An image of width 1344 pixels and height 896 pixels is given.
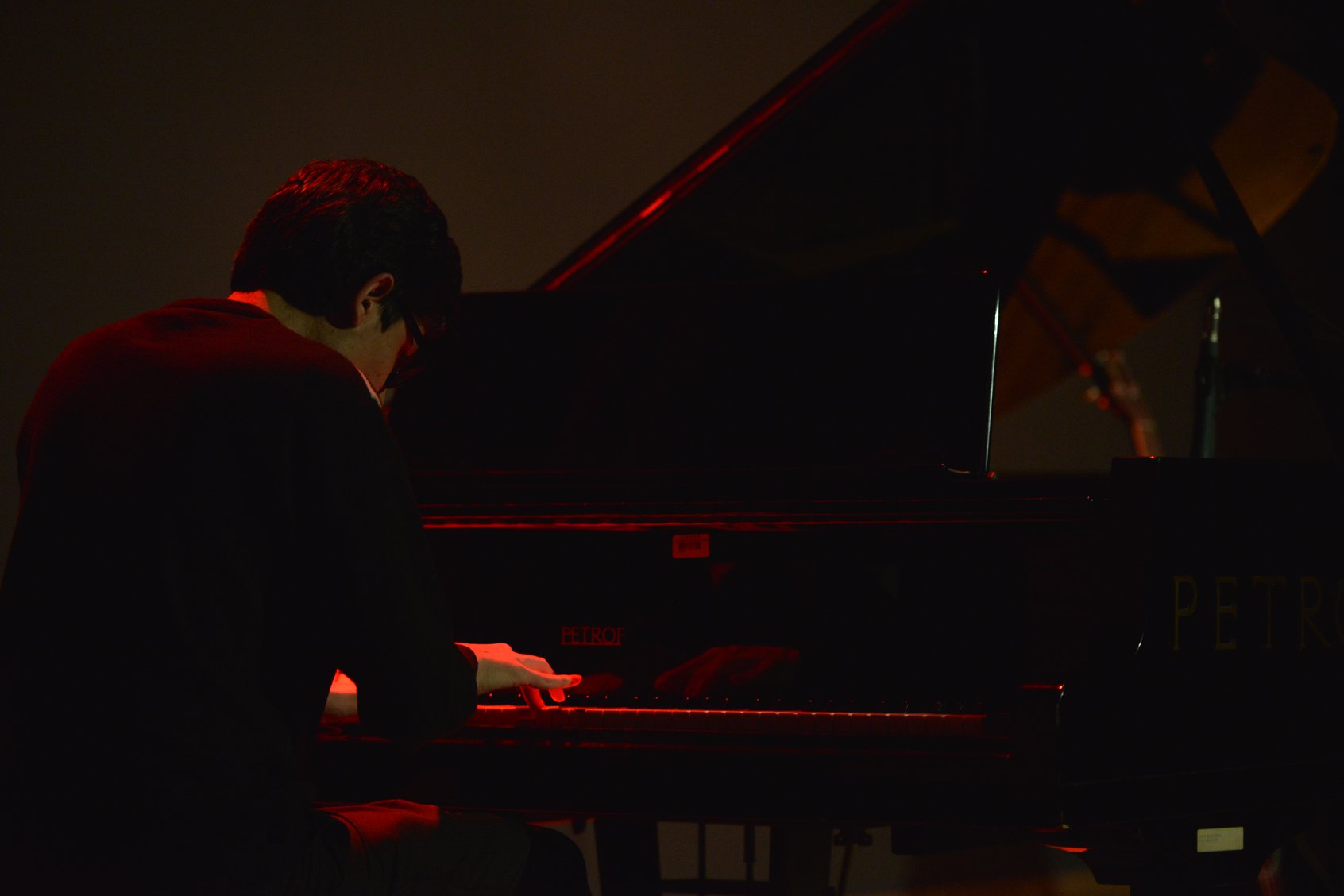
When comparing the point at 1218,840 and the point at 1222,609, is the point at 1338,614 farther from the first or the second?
the point at 1218,840

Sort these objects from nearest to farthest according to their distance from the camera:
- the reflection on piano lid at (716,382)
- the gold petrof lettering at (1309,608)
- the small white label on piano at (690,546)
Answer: the gold petrof lettering at (1309,608) < the small white label on piano at (690,546) < the reflection on piano lid at (716,382)

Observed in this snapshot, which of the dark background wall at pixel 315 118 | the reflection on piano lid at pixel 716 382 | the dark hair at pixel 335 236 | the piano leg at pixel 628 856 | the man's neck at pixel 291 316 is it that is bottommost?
the piano leg at pixel 628 856

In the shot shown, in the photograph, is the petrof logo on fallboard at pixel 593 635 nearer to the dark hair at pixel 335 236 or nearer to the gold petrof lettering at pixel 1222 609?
the dark hair at pixel 335 236

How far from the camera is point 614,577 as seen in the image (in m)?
1.79

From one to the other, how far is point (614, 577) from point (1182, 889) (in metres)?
0.95

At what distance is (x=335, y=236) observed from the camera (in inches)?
50.4

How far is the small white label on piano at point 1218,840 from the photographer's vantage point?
5.35 ft

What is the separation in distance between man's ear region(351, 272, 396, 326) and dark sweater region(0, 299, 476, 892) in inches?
6.3

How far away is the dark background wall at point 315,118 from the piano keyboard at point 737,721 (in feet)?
5.97

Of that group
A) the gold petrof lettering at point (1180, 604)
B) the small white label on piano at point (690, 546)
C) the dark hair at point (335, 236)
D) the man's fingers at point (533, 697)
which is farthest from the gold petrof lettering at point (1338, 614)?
the dark hair at point (335, 236)

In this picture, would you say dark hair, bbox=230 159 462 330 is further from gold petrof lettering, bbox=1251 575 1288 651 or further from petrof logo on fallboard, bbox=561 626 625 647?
gold petrof lettering, bbox=1251 575 1288 651

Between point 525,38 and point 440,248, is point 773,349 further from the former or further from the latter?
point 525,38

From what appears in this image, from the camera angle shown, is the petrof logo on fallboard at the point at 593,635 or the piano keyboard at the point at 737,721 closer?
the piano keyboard at the point at 737,721

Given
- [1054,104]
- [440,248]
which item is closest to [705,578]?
[440,248]
